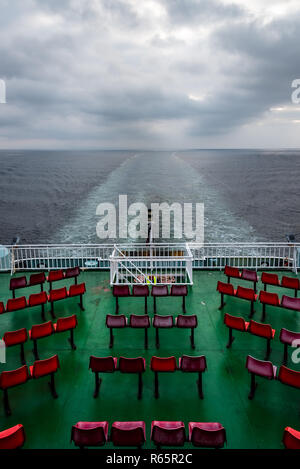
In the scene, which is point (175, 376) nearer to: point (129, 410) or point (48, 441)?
point (129, 410)

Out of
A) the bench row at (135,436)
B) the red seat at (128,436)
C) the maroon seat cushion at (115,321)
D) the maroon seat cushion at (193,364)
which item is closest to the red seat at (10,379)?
the bench row at (135,436)

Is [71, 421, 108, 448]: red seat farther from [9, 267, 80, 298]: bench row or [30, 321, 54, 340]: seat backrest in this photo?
[9, 267, 80, 298]: bench row

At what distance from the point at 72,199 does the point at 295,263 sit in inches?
1918

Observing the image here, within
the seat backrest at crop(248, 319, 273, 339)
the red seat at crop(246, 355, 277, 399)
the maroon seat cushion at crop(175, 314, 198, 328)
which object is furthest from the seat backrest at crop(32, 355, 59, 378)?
the seat backrest at crop(248, 319, 273, 339)

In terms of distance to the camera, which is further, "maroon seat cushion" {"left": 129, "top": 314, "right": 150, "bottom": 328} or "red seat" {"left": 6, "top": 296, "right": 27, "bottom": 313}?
"red seat" {"left": 6, "top": 296, "right": 27, "bottom": 313}

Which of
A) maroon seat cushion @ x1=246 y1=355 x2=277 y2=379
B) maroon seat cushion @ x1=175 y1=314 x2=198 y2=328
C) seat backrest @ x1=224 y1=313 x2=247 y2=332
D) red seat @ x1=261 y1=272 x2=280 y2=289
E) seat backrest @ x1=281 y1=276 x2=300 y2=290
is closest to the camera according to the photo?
maroon seat cushion @ x1=246 y1=355 x2=277 y2=379

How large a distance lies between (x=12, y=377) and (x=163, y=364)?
2824 mm

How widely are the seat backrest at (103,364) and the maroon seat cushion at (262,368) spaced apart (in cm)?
272

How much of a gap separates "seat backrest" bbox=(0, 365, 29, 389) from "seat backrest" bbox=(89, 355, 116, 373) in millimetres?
1265

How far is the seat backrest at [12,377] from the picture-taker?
5.46 metres

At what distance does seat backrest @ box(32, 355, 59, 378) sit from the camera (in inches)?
226

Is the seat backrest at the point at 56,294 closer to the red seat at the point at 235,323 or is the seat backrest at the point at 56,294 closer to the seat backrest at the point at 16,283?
the seat backrest at the point at 16,283

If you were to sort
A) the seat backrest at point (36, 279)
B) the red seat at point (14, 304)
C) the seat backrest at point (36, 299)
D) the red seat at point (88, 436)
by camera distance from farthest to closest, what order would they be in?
the seat backrest at point (36, 279) < the seat backrest at point (36, 299) < the red seat at point (14, 304) < the red seat at point (88, 436)

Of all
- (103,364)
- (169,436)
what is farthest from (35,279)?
(169,436)
